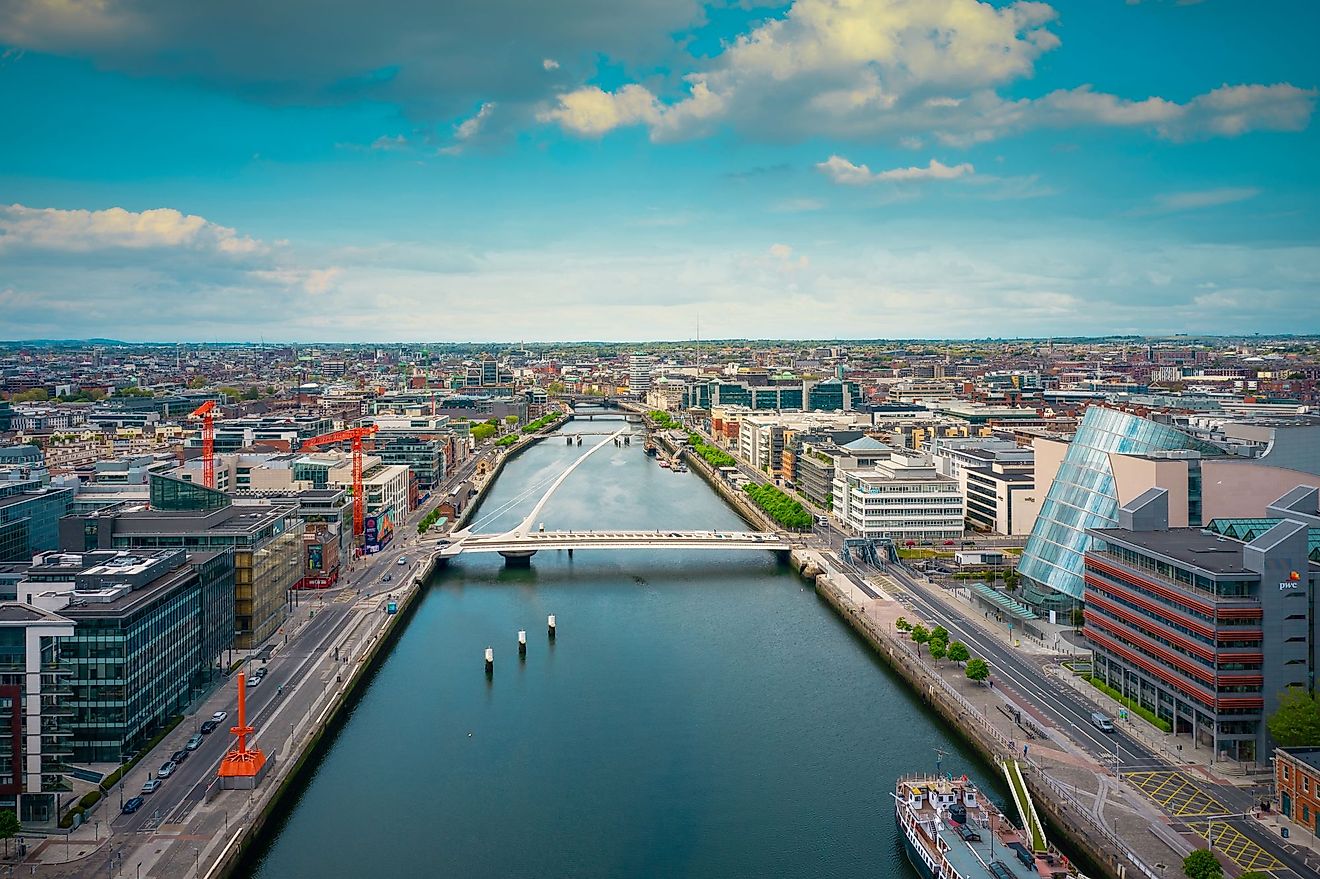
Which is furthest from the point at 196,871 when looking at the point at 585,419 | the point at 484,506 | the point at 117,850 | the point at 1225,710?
the point at 585,419

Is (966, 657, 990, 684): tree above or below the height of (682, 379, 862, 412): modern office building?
below

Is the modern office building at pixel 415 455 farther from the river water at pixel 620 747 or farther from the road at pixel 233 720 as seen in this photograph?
the river water at pixel 620 747

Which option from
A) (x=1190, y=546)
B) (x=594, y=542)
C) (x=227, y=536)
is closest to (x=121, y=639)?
(x=227, y=536)

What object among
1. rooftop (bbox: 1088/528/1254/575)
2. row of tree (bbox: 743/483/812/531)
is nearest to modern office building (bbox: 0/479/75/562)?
row of tree (bbox: 743/483/812/531)

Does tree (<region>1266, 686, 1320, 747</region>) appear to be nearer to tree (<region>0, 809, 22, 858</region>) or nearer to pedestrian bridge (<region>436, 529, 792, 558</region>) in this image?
tree (<region>0, 809, 22, 858</region>)

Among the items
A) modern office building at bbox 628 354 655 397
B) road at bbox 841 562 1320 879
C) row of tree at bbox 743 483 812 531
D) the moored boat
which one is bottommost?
the moored boat

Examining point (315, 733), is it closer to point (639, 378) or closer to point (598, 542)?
point (598, 542)

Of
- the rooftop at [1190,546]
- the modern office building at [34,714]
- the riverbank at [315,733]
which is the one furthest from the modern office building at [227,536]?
the rooftop at [1190,546]
